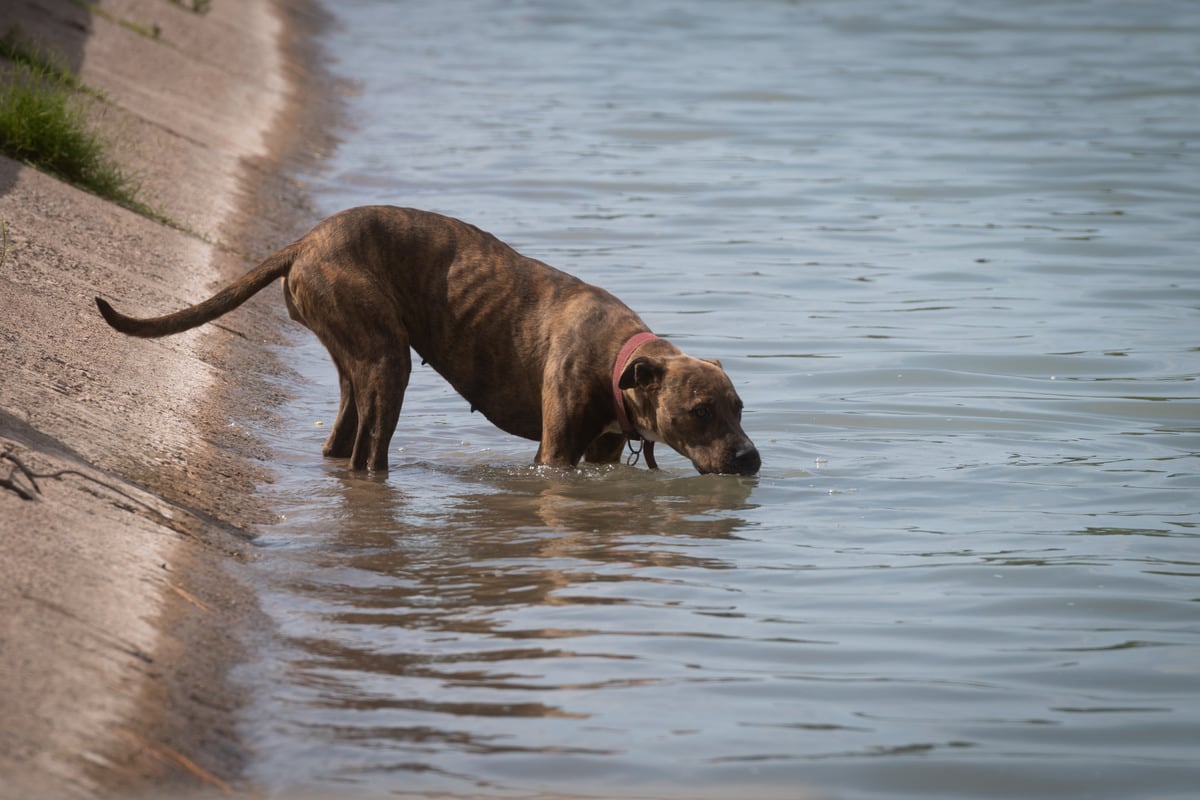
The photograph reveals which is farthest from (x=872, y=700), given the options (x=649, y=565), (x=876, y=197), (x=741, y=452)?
(x=876, y=197)

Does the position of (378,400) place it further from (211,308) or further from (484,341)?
(211,308)

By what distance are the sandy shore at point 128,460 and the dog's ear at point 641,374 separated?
6.00 ft

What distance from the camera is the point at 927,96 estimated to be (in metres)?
25.1

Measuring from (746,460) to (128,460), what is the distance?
297cm

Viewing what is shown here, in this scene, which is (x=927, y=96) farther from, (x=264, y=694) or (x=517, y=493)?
(x=264, y=694)

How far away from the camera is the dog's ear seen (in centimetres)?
776

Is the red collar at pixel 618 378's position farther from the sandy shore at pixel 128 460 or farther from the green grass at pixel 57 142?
the green grass at pixel 57 142

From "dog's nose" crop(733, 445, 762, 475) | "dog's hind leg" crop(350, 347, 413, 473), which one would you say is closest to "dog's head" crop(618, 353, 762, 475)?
"dog's nose" crop(733, 445, 762, 475)

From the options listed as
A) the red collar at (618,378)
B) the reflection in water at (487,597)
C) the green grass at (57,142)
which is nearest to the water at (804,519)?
the reflection in water at (487,597)

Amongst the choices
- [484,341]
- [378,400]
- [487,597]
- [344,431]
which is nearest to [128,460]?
[378,400]

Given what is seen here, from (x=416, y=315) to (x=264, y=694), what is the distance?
11.6 feet

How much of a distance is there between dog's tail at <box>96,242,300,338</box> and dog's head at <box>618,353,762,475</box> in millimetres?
1821

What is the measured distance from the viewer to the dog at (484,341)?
7.93 meters

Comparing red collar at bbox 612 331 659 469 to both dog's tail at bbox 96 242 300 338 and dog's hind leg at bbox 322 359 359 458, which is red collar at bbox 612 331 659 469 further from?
dog's tail at bbox 96 242 300 338
